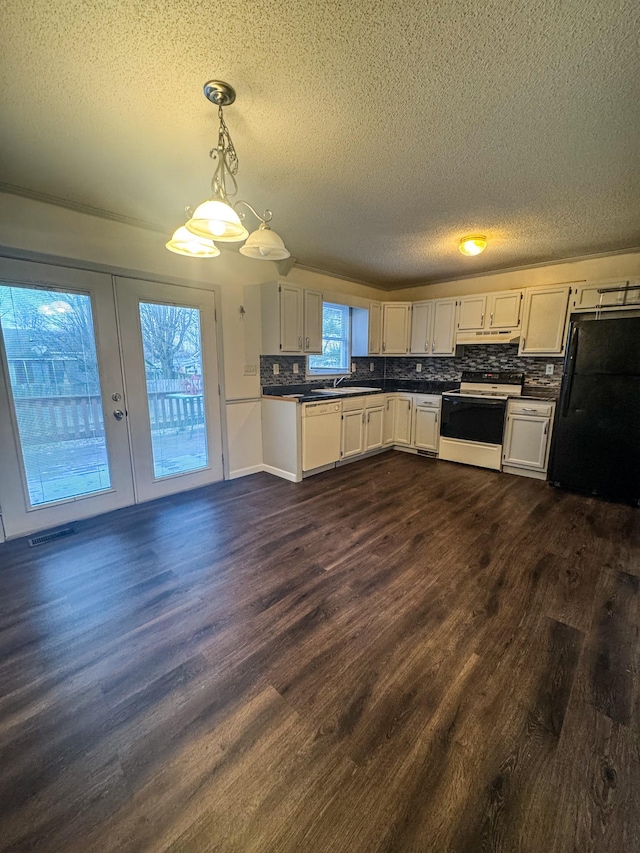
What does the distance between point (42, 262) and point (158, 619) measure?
103 inches

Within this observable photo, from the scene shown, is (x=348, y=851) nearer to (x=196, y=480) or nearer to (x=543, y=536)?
(x=543, y=536)

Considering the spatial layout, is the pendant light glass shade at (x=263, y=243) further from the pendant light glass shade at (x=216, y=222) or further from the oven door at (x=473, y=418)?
the oven door at (x=473, y=418)

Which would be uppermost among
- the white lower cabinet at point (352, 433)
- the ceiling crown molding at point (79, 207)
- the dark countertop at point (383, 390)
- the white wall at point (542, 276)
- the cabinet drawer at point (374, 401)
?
the ceiling crown molding at point (79, 207)

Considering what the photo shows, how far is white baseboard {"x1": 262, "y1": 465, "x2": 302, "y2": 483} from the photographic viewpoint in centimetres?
381

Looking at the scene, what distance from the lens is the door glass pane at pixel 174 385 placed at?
313cm

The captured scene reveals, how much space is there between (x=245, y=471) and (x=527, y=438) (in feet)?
10.8

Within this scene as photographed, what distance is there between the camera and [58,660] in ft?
5.11

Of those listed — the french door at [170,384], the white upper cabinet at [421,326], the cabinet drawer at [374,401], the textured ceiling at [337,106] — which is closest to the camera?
the textured ceiling at [337,106]

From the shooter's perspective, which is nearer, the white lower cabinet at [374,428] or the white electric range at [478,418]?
the white electric range at [478,418]

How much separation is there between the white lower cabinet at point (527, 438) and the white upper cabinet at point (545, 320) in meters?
0.65

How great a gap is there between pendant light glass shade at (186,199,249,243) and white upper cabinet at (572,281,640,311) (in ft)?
12.2

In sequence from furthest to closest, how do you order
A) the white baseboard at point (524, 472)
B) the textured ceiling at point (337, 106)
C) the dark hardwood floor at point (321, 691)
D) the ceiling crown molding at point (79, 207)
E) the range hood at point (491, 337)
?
the range hood at point (491, 337)
the white baseboard at point (524, 472)
the ceiling crown molding at point (79, 207)
the textured ceiling at point (337, 106)
the dark hardwood floor at point (321, 691)

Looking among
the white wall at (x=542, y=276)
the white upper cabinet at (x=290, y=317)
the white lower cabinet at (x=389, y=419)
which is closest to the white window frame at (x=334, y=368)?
the white upper cabinet at (x=290, y=317)

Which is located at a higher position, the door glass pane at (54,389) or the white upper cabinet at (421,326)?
the white upper cabinet at (421,326)
